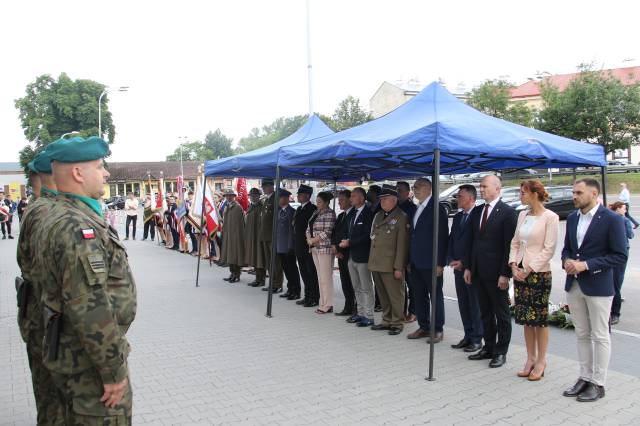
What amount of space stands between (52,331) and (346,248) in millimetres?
5474

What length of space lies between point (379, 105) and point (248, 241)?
224 feet

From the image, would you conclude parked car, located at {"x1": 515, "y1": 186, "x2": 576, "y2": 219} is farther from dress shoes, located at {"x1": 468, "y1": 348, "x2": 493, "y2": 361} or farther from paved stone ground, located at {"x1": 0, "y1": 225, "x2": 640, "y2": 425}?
dress shoes, located at {"x1": 468, "y1": 348, "x2": 493, "y2": 361}

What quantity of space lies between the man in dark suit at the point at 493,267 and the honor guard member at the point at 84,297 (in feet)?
12.7

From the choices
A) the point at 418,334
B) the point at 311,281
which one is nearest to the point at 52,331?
the point at 418,334

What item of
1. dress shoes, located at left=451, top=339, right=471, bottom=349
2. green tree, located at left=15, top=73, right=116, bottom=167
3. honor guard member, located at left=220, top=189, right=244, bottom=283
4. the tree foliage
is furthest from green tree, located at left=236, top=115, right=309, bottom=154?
dress shoes, located at left=451, top=339, right=471, bottom=349

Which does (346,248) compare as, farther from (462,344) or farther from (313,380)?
(313,380)

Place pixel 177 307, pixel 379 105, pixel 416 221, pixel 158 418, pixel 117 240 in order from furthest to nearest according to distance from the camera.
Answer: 1. pixel 379 105
2. pixel 177 307
3. pixel 416 221
4. pixel 158 418
5. pixel 117 240

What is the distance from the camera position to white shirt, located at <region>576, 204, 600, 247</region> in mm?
4461

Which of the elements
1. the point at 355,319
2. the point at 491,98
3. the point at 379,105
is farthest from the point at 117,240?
the point at 379,105

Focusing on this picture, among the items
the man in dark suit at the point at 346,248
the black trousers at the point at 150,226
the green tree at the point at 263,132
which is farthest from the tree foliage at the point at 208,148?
the man in dark suit at the point at 346,248

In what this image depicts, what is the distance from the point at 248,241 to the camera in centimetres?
1018

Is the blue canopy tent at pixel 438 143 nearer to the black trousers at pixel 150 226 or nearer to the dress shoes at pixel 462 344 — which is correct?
the dress shoes at pixel 462 344

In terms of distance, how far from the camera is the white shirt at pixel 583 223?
446cm

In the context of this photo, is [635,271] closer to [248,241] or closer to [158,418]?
[248,241]
